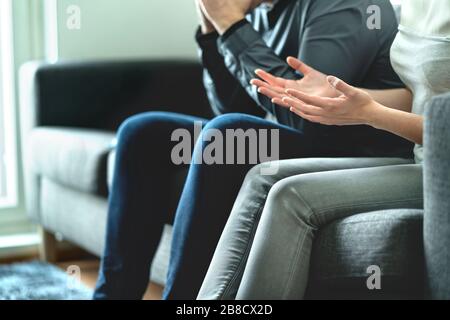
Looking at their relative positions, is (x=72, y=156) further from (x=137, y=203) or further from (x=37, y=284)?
(x=137, y=203)

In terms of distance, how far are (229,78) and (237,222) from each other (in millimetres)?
Result: 604

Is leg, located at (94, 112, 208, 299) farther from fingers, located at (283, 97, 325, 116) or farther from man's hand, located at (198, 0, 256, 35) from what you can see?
fingers, located at (283, 97, 325, 116)

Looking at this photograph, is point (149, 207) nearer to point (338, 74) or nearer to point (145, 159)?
point (145, 159)

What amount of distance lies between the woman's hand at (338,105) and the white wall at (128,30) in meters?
1.34

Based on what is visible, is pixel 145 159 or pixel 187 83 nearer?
pixel 145 159

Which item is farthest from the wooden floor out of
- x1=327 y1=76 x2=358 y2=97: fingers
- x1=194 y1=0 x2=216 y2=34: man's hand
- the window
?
x1=327 y1=76 x2=358 y2=97: fingers

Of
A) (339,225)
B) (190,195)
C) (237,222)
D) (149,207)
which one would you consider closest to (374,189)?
(339,225)

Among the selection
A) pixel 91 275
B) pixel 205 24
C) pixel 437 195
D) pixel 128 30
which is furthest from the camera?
pixel 128 30

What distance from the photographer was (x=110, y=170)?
1.84 metres

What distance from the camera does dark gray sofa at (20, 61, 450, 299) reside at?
1.03 m

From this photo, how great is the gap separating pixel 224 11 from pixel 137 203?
0.43 m

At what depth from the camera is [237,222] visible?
3.88 ft

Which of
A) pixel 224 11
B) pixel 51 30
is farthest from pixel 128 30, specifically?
pixel 224 11

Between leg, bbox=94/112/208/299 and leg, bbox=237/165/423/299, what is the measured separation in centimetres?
46
